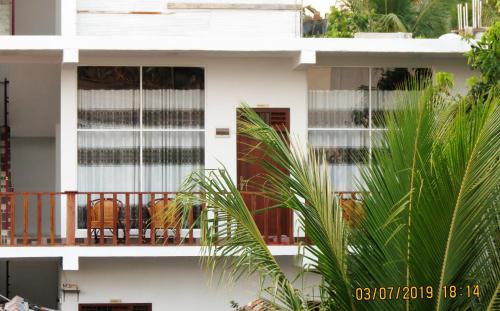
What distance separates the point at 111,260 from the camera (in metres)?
21.8

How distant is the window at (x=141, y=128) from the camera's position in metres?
22.4

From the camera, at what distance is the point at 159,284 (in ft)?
72.5

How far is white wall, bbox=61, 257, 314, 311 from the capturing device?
21.8 m

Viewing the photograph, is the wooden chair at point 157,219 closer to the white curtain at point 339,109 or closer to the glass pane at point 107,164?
the glass pane at point 107,164

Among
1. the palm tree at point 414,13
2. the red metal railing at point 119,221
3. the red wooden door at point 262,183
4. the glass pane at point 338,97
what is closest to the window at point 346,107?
the glass pane at point 338,97

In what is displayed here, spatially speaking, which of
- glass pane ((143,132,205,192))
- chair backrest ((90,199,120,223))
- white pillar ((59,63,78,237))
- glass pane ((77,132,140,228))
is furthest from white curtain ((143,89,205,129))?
chair backrest ((90,199,120,223))

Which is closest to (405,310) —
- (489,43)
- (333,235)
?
(333,235)

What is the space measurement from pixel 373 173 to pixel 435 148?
0.60m

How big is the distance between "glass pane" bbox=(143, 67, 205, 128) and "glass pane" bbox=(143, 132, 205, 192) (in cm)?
17

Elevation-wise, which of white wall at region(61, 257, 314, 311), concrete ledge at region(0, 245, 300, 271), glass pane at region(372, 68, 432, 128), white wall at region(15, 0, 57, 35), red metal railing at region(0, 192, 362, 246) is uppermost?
white wall at region(15, 0, 57, 35)

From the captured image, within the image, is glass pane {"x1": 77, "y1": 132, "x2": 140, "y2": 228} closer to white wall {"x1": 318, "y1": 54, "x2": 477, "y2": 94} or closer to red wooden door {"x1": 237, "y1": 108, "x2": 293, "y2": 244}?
red wooden door {"x1": 237, "y1": 108, "x2": 293, "y2": 244}

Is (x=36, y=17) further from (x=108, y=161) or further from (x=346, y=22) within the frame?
(x=346, y=22)

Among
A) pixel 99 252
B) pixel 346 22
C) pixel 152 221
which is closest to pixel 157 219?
pixel 152 221

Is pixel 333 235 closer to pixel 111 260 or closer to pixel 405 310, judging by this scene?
pixel 405 310
